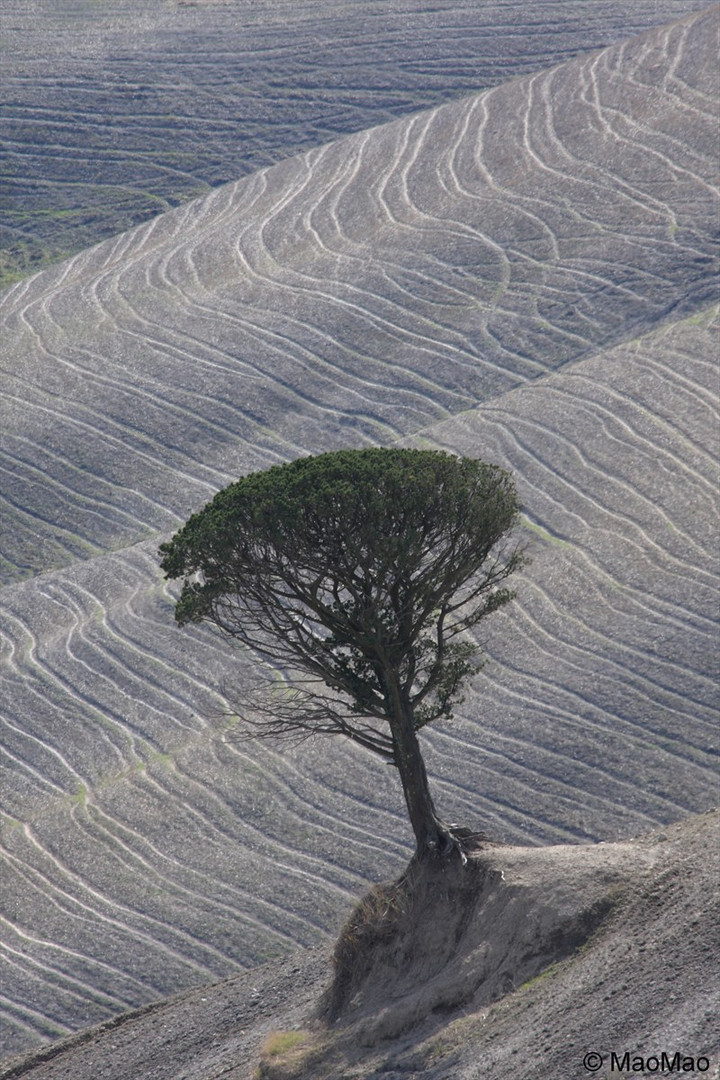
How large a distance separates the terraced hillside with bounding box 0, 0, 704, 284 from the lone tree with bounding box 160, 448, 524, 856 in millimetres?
33797

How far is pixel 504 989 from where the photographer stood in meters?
11.3

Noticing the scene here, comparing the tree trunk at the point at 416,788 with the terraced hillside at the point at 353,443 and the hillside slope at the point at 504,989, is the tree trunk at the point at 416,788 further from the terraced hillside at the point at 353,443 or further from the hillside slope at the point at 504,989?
the terraced hillside at the point at 353,443

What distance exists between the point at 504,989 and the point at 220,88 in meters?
45.0

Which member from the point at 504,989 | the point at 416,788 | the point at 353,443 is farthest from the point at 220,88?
the point at 504,989

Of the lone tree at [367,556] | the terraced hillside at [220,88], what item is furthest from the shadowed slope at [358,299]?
the lone tree at [367,556]

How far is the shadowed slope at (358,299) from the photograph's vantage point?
30.2 metres

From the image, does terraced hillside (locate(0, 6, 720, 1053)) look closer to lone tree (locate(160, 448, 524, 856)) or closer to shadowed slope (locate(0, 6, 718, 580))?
shadowed slope (locate(0, 6, 718, 580))

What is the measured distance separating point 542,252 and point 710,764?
62.9ft

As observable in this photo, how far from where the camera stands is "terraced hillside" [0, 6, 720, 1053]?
18344mm

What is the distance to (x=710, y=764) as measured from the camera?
1845 centimetres

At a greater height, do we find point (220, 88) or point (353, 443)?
point (220, 88)

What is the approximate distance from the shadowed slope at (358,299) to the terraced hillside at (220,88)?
538cm

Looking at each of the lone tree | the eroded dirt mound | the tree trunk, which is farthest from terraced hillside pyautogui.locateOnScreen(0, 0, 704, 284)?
the eroded dirt mound

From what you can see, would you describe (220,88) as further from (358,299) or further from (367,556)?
(367,556)
